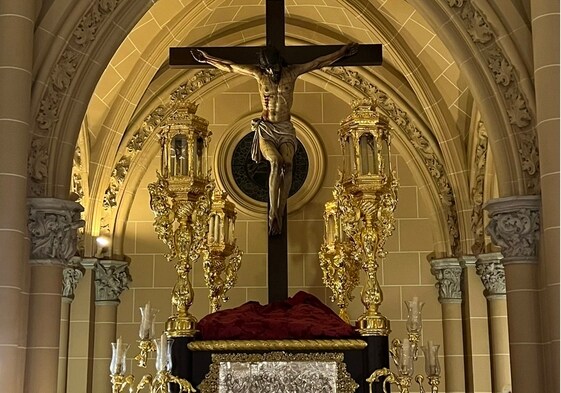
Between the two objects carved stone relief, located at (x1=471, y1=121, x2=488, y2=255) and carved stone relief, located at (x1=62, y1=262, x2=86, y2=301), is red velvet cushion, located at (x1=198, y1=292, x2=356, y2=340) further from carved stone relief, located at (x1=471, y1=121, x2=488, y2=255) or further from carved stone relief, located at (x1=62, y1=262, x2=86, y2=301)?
carved stone relief, located at (x1=471, y1=121, x2=488, y2=255)

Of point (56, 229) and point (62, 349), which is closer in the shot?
point (56, 229)

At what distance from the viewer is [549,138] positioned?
7.38 meters

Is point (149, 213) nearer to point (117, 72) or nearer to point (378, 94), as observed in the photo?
point (117, 72)

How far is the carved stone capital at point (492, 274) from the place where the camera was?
41.9 feet

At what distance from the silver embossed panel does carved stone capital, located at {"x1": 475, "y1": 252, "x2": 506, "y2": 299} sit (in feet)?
18.9

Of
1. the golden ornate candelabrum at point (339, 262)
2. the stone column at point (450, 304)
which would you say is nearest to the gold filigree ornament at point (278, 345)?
the golden ornate candelabrum at point (339, 262)

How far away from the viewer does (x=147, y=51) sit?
13.3 metres

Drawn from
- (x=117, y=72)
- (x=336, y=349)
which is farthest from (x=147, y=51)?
(x=336, y=349)

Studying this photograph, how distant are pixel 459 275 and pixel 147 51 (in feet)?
17.4

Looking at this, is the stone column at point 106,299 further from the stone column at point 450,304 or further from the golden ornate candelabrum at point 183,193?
the golden ornate candelabrum at point 183,193

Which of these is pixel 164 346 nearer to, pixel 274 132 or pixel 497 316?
pixel 274 132

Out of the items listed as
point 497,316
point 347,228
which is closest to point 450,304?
point 497,316

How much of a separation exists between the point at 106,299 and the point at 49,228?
5566 millimetres

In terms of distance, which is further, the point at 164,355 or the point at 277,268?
the point at 277,268
